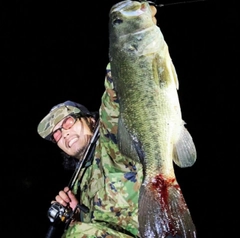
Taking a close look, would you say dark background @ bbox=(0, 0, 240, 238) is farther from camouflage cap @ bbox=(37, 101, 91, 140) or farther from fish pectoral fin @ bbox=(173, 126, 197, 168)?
fish pectoral fin @ bbox=(173, 126, 197, 168)

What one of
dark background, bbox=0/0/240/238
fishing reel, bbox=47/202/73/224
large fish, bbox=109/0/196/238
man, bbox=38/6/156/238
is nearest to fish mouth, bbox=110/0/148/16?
large fish, bbox=109/0/196/238

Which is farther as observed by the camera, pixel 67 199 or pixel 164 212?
pixel 67 199

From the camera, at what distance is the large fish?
1882 mm

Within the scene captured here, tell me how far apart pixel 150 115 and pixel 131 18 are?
0.50m

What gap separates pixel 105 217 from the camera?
2.80 meters

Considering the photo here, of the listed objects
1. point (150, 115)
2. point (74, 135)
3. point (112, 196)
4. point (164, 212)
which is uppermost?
point (150, 115)

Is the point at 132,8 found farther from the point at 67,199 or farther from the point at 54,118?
the point at 67,199

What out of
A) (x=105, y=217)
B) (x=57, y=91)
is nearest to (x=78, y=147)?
(x=105, y=217)

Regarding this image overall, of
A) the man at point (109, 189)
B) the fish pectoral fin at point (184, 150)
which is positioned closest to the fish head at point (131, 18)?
the man at point (109, 189)

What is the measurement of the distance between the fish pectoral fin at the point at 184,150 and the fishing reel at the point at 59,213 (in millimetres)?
1521

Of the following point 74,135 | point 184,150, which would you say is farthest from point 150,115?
point 74,135

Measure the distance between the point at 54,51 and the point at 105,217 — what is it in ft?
26.2

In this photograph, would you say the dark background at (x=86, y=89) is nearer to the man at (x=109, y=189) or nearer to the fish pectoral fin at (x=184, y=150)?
the man at (x=109, y=189)

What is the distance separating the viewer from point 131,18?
1.87 m
